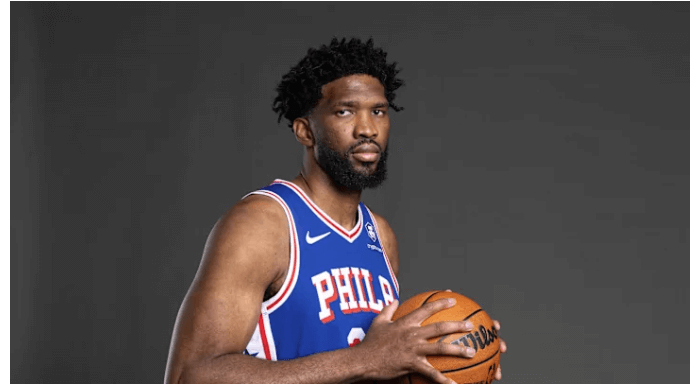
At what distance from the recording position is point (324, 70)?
9.34 ft

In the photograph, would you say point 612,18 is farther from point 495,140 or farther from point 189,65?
point 189,65

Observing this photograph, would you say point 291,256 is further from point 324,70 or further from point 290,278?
point 324,70

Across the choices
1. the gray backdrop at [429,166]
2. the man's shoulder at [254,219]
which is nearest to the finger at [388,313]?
the man's shoulder at [254,219]

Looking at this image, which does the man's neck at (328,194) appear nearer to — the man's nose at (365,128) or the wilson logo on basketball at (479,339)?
the man's nose at (365,128)

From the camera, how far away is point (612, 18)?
17.6ft

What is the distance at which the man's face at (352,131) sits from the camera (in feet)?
8.95

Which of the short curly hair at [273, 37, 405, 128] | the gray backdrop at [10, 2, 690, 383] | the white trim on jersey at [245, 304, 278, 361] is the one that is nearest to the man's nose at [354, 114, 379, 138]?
the short curly hair at [273, 37, 405, 128]

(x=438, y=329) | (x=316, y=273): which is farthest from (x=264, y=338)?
(x=438, y=329)

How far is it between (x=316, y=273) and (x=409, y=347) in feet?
1.58

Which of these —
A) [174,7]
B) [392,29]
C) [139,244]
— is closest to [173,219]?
[139,244]

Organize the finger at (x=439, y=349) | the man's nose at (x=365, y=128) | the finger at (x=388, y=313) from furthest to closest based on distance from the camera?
the man's nose at (x=365, y=128)
the finger at (x=388, y=313)
the finger at (x=439, y=349)

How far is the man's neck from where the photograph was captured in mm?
2832

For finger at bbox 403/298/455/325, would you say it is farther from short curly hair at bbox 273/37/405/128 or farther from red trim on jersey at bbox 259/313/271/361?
short curly hair at bbox 273/37/405/128

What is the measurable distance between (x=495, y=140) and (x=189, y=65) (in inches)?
85.3
